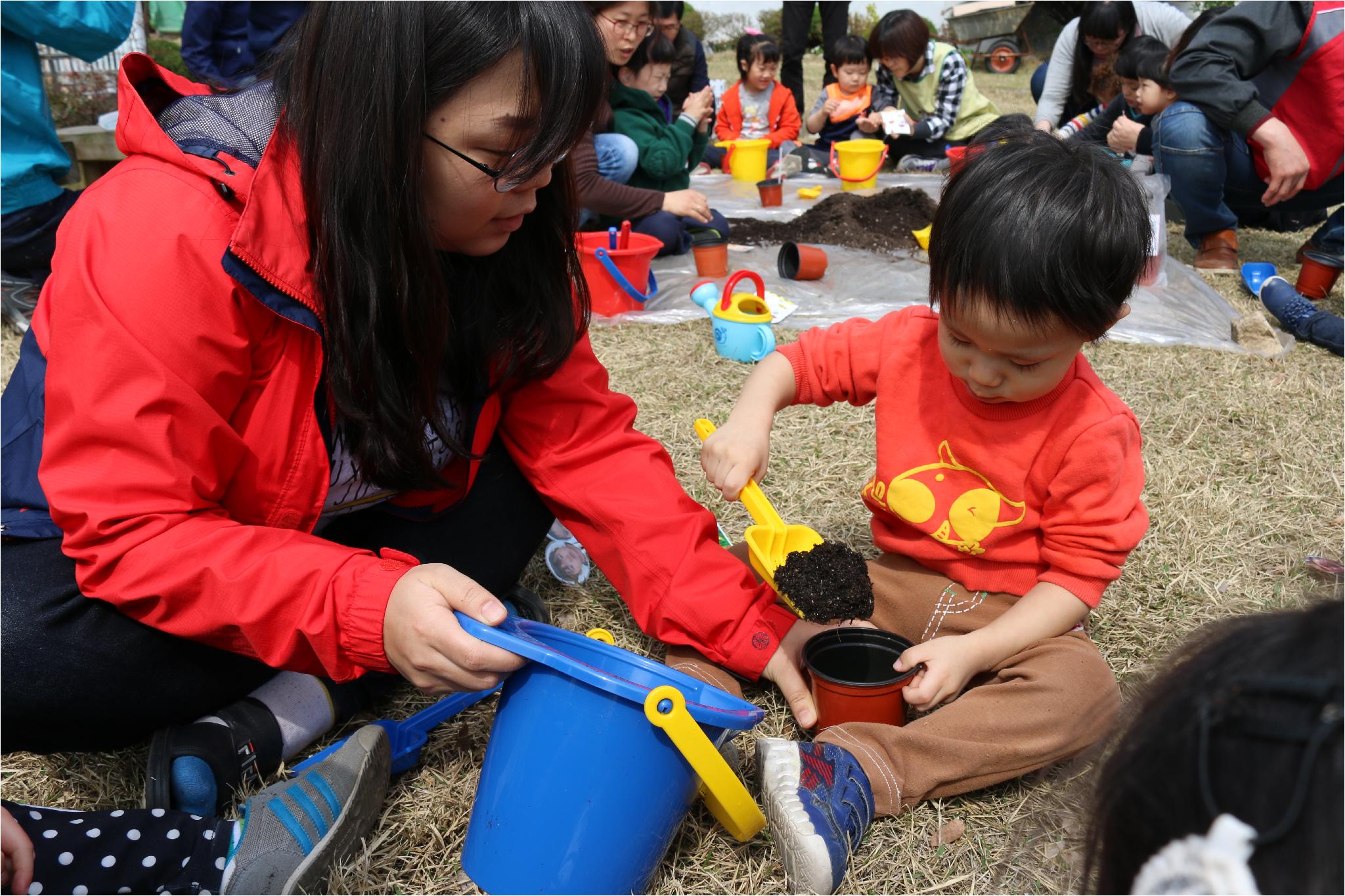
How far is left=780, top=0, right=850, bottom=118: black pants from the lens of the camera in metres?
8.31

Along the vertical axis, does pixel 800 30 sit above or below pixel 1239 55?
below

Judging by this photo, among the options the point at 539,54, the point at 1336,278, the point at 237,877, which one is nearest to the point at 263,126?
the point at 539,54

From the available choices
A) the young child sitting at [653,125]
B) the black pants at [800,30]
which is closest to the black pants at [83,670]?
the young child sitting at [653,125]

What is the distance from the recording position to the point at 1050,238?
4.43 feet

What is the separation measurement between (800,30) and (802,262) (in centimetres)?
538

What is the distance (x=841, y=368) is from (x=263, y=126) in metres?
1.05

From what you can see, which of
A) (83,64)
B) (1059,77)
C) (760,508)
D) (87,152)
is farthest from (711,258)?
(83,64)

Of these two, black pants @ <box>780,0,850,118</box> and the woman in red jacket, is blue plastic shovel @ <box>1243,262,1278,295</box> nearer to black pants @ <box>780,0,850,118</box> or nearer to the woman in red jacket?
the woman in red jacket

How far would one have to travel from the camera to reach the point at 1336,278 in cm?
391

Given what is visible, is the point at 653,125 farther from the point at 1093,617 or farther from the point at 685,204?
the point at 1093,617

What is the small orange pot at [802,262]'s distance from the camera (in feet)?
13.2

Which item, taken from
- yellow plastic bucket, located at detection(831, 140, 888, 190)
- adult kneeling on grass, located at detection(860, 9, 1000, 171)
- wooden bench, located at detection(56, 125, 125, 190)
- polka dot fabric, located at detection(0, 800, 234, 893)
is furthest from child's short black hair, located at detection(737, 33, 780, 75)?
polka dot fabric, located at detection(0, 800, 234, 893)

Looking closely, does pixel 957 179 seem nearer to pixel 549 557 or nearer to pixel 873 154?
pixel 549 557

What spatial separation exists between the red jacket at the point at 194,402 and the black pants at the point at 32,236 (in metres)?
2.73
